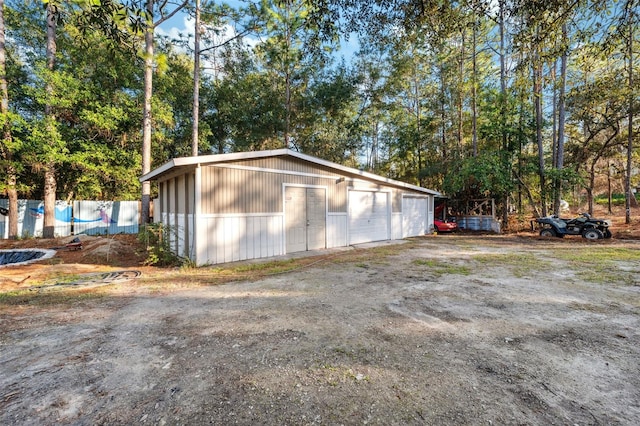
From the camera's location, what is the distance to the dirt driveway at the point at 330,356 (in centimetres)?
173

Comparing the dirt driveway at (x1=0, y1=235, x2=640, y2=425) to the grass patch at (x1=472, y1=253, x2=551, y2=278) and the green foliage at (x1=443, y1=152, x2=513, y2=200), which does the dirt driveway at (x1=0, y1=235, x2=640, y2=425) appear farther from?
the green foliage at (x1=443, y1=152, x2=513, y2=200)

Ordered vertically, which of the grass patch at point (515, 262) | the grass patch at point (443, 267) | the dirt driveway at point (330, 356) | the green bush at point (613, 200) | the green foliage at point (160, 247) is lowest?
the dirt driveway at point (330, 356)

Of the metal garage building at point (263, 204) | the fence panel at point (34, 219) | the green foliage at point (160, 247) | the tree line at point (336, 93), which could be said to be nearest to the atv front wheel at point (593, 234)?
the tree line at point (336, 93)

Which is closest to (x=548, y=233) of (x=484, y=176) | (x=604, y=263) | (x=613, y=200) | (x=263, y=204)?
(x=484, y=176)

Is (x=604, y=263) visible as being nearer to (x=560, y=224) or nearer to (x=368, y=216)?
(x=560, y=224)

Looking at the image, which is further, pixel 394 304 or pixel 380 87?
pixel 380 87

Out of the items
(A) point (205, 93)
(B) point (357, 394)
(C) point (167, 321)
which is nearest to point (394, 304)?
(B) point (357, 394)

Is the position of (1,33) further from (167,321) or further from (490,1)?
(490,1)

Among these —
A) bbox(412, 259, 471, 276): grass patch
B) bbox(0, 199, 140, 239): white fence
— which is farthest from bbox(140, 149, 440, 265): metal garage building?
bbox(0, 199, 140, 239): white fence

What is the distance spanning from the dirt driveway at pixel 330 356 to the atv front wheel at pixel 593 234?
7.35 m

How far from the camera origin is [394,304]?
3660 mm

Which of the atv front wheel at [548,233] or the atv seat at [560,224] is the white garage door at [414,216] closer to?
the atv front wheel at [548,233]

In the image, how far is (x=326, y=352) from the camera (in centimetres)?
243

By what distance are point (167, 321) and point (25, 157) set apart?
11.7 m
